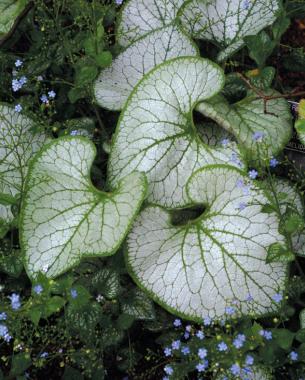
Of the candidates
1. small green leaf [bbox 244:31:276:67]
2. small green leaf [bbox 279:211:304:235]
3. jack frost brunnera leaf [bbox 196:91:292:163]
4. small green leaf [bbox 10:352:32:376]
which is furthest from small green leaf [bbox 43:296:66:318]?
small green leaf [bbox 244:31:276:67]

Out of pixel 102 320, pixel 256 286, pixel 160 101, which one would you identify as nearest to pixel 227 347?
pixel 256 286

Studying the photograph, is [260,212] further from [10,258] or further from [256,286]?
[10,258]

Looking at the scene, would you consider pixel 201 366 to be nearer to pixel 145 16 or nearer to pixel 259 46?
pixel 259 46

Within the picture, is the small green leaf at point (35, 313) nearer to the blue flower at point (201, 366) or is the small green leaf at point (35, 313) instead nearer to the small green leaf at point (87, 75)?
the blue flower at point (201, 366)

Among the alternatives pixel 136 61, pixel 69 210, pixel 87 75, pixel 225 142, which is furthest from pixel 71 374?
pixel 136 61

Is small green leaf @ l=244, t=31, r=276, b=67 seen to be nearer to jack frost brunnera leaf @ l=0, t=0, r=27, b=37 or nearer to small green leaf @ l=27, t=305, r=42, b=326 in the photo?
jack frost brunnera leaf @ l=0, t=0, r=27, b=37
